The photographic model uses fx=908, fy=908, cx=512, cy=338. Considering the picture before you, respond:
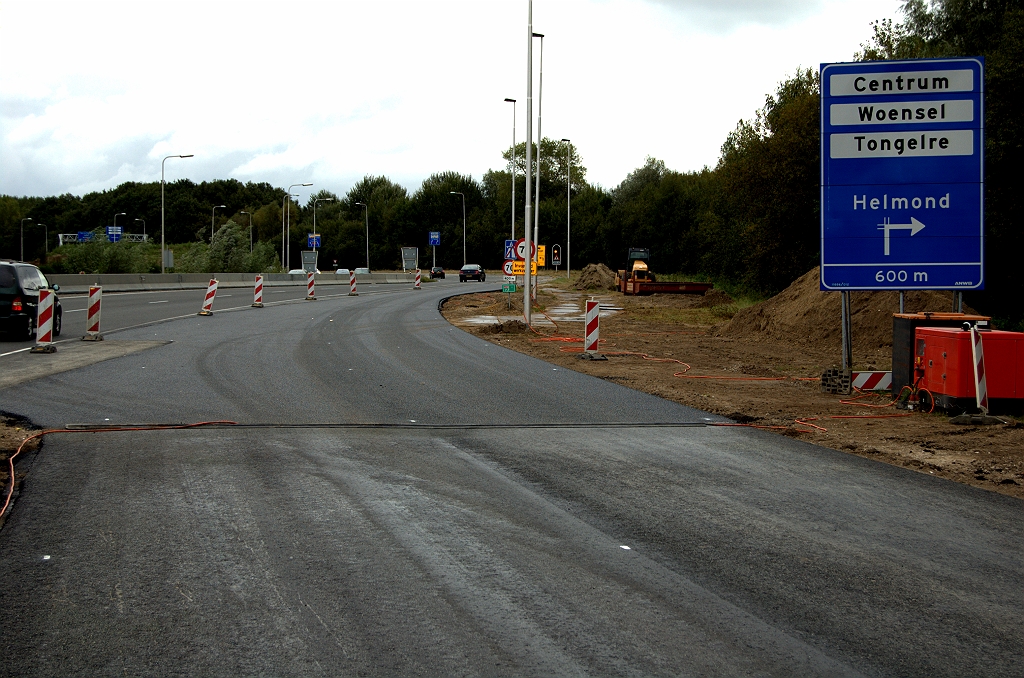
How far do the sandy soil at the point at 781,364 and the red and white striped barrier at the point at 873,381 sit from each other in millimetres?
264

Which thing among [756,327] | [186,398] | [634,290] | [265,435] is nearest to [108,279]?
[634,290]

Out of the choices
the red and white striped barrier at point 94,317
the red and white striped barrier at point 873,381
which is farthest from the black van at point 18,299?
the red and white striped barrier at point 873,381

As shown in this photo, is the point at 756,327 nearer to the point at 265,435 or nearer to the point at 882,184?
the point at 882,184

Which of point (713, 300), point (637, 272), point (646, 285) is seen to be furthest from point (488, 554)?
point (637, 272)

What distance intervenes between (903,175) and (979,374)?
4.29 metres

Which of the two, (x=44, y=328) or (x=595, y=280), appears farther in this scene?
(x=595, y=280)

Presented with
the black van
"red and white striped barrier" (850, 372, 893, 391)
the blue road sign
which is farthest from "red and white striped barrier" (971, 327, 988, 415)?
the black van

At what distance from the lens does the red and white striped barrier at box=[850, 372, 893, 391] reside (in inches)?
557

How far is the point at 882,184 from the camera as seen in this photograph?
14.5m

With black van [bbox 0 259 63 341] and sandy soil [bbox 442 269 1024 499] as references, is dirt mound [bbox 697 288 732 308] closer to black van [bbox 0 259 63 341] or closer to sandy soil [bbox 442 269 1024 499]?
sandy soil [bbox 442 269 1024 499]

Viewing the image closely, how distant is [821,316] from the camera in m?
27.0

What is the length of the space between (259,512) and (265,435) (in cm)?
329

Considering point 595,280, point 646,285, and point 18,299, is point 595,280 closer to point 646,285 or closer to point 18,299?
point 646,285

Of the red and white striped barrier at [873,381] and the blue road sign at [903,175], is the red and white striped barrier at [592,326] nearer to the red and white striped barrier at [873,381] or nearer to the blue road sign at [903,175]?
the blue road sign at [903,175]
